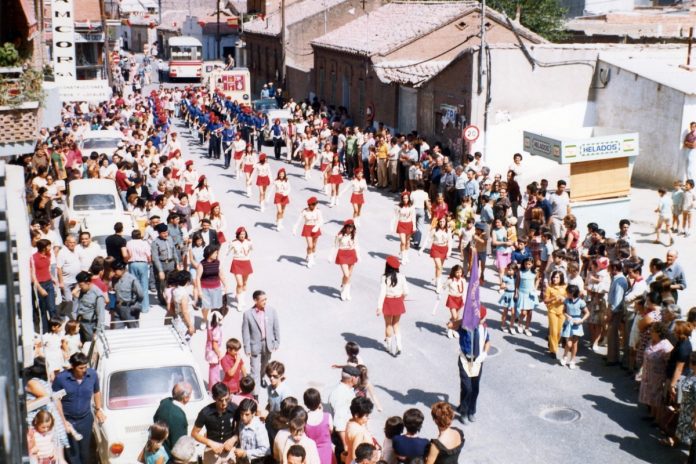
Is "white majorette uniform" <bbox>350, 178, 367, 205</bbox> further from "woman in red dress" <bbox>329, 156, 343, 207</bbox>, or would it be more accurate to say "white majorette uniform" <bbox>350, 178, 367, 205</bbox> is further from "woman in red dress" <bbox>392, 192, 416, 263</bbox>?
"woman in red dress" <bbox>329, 156, 343, 207</bbox>

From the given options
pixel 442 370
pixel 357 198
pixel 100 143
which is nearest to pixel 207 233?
pixel 442 370

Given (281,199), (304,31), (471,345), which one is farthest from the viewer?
(304,31)

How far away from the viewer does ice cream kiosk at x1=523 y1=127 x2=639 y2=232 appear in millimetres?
20953

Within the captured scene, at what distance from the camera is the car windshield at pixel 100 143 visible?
29.2 metres

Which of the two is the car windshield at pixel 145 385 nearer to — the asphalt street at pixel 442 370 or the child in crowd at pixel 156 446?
the child in crowd at pixel 156 446

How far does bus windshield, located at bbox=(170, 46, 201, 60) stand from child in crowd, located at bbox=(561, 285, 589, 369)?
60.1 metres

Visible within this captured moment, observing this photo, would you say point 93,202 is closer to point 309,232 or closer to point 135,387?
point 309,232

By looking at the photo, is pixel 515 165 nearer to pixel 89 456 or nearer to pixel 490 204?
pixel 490 204

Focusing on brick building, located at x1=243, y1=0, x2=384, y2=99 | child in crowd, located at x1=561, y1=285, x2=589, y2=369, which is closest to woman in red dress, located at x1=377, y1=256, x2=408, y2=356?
child in crowd, located at x1=561, y1=285, x2=589, y2=369

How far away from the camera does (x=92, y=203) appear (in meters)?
20.9

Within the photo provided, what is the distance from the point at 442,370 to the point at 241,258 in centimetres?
445

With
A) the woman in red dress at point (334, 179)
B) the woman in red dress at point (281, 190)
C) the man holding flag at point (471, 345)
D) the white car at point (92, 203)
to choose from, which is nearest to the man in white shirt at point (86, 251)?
the white car at point (92, 203)

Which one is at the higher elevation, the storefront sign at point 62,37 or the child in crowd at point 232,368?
the storefront sign at point 62,37

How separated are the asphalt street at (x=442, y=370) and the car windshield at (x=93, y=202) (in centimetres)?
339
